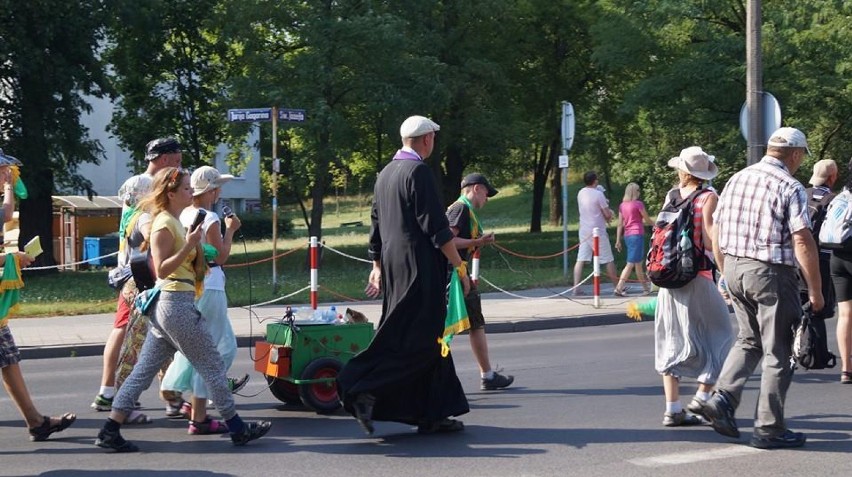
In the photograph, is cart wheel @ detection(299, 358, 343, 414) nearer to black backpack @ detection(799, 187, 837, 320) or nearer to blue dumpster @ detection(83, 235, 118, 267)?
black backpack @ detection(799, 187, 837, 320)

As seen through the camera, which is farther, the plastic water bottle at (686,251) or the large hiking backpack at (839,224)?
the large hiking backpack at (839,224)

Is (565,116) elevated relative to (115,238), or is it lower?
elevated

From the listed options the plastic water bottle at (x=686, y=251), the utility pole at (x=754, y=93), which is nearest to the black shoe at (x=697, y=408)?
the plastic water bottle at (x=686, y=251)

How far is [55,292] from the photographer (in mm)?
20625

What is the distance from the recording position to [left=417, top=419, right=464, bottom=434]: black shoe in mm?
7314

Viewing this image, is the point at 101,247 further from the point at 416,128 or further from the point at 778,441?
the point at 778,441

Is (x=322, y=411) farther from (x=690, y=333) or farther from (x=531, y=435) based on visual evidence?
(x=690, y=333)

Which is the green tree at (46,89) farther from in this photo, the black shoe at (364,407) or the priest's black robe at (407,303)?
the black shoe at (364,407)

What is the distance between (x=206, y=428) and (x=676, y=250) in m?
3.24

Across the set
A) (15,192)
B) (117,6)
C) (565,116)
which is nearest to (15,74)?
(117,6)

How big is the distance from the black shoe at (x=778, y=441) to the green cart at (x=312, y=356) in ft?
9.81

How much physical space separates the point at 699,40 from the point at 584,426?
26110 mm

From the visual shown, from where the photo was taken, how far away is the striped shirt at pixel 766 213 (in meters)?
6.52

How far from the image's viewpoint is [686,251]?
7262 mm
